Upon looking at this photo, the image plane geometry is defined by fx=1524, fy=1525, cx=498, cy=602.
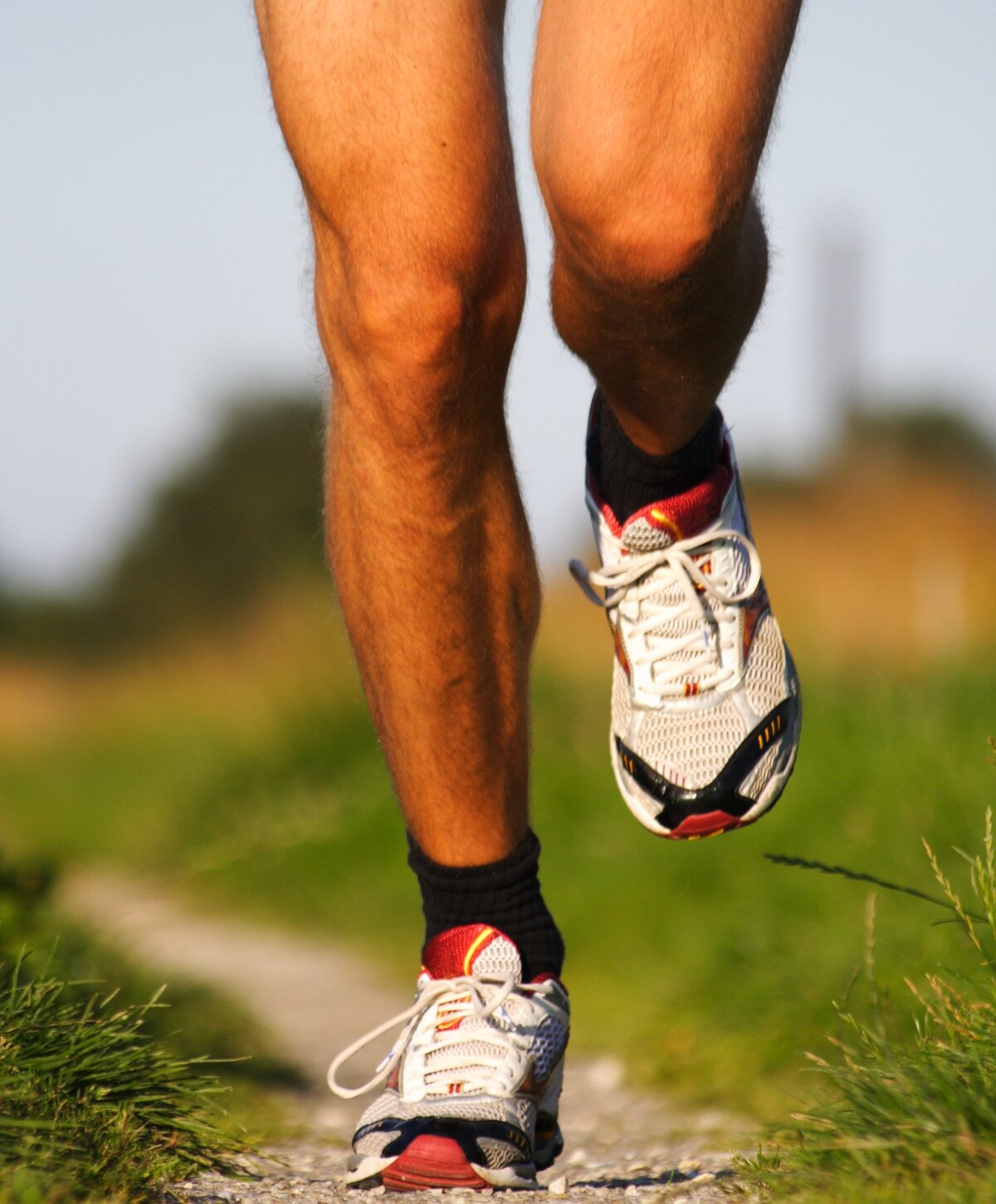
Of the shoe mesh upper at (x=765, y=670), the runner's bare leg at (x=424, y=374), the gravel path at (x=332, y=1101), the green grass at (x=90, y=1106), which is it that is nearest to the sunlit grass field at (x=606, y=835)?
the gravel path at (x=332, y=1101)

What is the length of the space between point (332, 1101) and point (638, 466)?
4.56 ft

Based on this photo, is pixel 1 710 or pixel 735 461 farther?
pixel 1 710

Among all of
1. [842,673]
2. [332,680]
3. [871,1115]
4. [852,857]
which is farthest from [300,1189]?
[332,680]

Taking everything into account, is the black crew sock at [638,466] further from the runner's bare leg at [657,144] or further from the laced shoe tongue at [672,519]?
the runner's bare leg at [657,144]

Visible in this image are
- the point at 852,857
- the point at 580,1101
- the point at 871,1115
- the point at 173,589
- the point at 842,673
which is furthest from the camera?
the point at 173,589

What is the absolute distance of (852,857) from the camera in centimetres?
312

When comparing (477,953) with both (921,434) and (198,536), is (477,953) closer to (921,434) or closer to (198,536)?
(921,434)

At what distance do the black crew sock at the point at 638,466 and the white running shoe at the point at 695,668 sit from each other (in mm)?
15

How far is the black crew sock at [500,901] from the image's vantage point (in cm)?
179

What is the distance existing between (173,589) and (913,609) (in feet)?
71.5

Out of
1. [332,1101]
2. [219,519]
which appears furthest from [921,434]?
[332,1101]

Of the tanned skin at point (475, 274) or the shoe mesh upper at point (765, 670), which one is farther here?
the shoe mesh upper at point (765, 670)

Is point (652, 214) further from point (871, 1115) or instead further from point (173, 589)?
point (173, 589)

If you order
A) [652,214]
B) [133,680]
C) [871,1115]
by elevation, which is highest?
[652,214]
